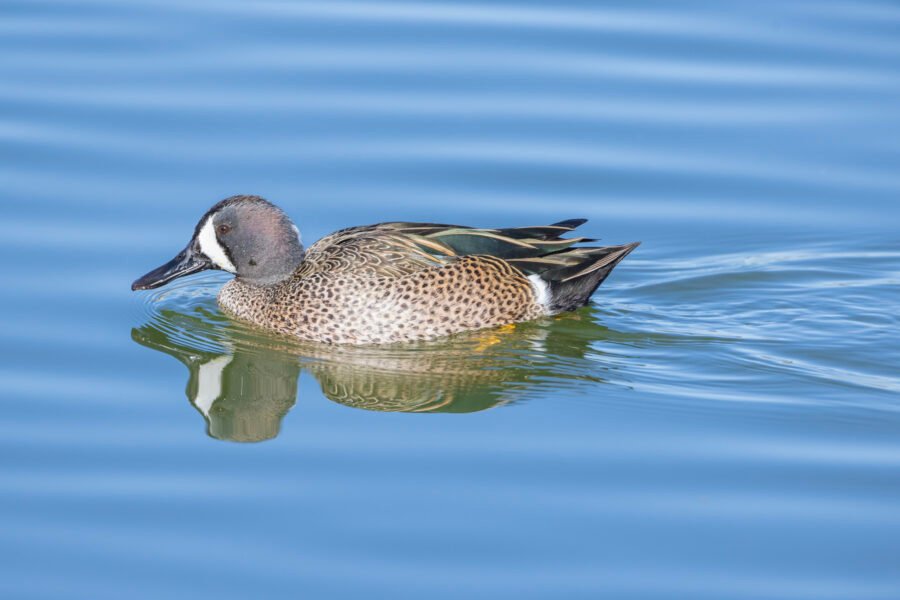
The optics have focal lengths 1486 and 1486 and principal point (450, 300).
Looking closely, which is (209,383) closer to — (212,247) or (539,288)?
(212,247)

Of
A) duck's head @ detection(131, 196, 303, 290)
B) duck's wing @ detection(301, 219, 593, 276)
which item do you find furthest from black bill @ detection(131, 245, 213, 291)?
duck's wing @ detection(301, 219, 593, 276)

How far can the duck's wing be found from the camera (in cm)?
988

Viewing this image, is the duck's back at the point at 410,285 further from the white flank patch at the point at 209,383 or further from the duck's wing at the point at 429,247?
the white flank patch at the point at 209,383

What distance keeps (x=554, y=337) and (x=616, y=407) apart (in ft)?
4.59

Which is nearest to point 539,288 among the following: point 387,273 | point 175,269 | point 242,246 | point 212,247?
point 387,273

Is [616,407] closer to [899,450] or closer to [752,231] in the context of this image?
[899,450]

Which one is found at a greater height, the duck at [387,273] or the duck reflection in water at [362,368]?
the duck at [387,273]

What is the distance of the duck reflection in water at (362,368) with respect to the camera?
8781mm

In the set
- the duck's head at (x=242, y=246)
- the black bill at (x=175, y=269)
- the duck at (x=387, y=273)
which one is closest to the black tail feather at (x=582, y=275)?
the duck at (x=387, y=273)

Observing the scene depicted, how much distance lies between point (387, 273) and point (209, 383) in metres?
1.41

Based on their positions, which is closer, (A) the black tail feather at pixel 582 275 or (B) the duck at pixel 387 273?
(B) the duck at pixel 387 273

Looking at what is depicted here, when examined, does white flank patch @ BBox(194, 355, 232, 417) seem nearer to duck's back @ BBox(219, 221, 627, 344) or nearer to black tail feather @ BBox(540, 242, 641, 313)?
duck's back @ BBox(219, 221, 627, 344)

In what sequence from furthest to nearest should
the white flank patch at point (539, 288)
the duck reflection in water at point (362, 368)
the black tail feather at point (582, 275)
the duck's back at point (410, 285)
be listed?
the white flank patch at point (539, 288), the black tail feather at point (582, 275), the duck's back at point (410, 285), the duck reflection in water at point (362, 368)

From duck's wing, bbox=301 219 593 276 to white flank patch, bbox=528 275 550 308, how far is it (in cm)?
6
